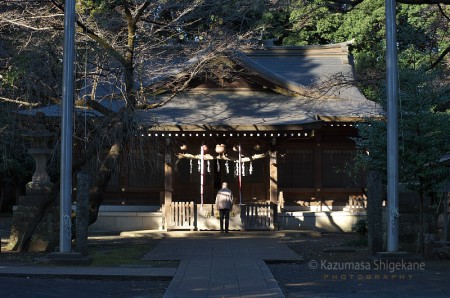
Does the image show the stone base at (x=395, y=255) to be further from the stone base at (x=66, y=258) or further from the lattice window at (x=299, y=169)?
the lattice window at (x=299, y=169)

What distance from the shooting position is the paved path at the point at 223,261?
38.7ft

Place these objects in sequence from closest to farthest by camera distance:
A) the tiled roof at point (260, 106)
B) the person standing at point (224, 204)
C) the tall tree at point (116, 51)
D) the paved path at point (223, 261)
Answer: the paved path at point (223, 261) → the tall tree at point (116, 51) → the person standing at point (224, 204) → the tiled roof at point (260, 106)

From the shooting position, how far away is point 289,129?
24.1m

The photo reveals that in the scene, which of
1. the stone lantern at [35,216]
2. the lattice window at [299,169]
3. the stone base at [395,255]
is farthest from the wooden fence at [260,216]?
the stone base at [395,255]

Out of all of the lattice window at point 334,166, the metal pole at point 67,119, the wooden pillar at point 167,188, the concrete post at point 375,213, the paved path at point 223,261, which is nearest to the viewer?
the paved path at point 223,261

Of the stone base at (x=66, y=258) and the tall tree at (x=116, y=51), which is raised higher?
the tall tree at (x=116, y=51)

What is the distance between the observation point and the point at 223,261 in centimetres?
1617

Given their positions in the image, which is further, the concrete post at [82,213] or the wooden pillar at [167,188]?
the wooden pillar at [167,188]

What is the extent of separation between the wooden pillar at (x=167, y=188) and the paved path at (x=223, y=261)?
4.43 ft

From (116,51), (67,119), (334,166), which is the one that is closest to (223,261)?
(67,119)

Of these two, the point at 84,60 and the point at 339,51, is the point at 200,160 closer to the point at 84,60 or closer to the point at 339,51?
the point at 84,60

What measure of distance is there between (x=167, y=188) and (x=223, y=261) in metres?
9.62

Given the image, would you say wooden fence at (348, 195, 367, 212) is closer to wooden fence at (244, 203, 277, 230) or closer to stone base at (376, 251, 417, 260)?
wooden fence at (244, 203, 277, 230)

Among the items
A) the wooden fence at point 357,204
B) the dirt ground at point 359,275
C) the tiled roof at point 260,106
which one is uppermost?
the tiled roof at point 260,106
